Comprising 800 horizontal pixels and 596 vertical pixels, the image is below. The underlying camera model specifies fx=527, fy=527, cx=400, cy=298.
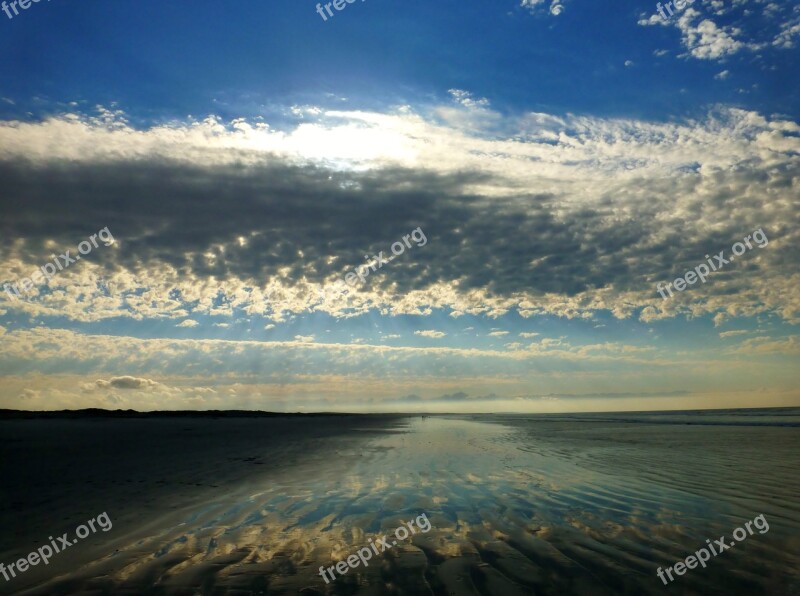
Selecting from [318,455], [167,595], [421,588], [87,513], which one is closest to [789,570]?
[421,588]

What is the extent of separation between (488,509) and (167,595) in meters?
9.14

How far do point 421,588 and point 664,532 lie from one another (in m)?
6.79

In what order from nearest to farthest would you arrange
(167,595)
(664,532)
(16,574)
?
(167,595) < (16,574) < (664,532)

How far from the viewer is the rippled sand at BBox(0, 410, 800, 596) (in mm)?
8758

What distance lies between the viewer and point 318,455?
30812 mm

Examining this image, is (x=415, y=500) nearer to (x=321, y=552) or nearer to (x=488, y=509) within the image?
(x=488, y=509)

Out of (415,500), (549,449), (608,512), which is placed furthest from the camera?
(549,449)

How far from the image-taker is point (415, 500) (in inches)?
642

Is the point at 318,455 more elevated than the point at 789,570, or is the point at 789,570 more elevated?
the point at 789,570

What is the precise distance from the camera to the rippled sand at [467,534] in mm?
8758

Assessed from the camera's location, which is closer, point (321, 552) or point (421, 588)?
point (421, 588)

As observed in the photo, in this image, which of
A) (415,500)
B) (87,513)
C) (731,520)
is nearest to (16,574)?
(87,513)

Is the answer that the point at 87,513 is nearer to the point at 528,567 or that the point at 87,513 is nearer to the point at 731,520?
the point at 528,567

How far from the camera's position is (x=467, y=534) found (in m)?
12.0
